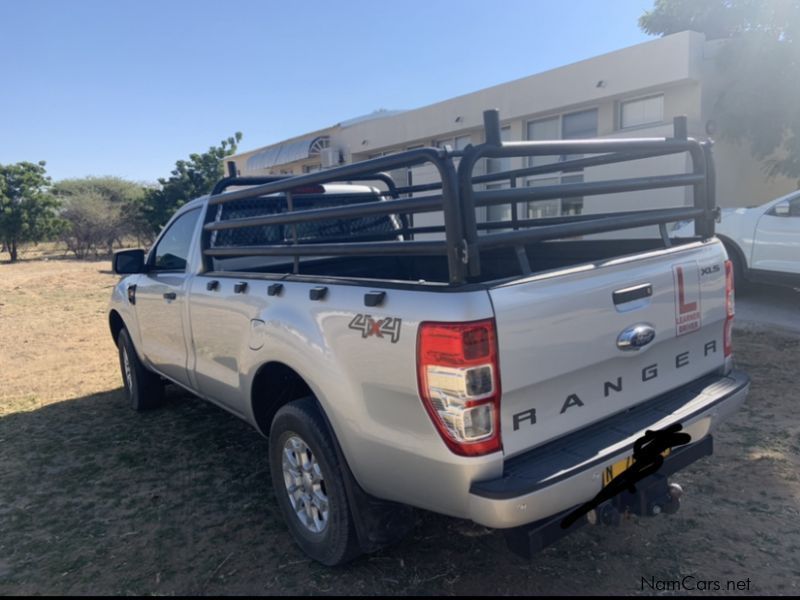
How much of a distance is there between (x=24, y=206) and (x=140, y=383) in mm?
29740

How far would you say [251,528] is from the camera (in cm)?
329

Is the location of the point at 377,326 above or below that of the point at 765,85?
below

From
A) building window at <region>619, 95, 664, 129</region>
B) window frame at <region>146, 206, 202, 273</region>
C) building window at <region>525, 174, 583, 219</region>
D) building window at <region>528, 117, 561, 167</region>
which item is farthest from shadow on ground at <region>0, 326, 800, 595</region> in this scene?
building window at <region>528, 117, 561, 167</region>

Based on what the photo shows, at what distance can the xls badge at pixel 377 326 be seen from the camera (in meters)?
2.23

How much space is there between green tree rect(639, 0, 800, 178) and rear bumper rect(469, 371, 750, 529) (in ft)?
40.2

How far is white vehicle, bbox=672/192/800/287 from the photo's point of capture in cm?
785

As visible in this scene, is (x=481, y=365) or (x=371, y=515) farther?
(x=371, y=515)

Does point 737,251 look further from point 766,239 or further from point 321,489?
→ point 321,489

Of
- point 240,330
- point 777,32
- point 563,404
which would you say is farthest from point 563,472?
point 777,32

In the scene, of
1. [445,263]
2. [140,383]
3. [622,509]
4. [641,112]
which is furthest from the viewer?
[641,112]

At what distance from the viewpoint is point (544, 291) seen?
7.32ft

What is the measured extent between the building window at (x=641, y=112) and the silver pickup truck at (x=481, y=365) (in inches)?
453

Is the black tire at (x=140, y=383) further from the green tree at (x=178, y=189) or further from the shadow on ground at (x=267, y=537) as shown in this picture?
the green tree at (x=178, y=189)

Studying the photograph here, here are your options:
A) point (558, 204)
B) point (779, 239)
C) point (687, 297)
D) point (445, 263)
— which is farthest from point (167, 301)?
point (558, 204)
